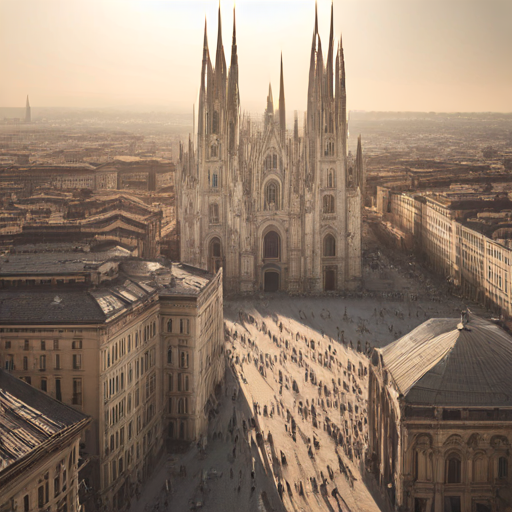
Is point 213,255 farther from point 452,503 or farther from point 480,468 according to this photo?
point 480,468

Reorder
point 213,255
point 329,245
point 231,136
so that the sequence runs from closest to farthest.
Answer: point 231,136
point 329,245
point 213,255

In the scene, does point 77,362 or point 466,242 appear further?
point 466,242

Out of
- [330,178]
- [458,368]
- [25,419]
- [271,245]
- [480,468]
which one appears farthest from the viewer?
[271,245]

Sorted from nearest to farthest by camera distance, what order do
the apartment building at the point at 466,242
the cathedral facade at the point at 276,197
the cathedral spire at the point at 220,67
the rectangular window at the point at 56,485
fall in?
1. the rectangular window at the point at 56,485
2. the apartment building at the point at 466,242
3. the cathedral facade at the point at 276,197
4. the cathedral spire at the point at 220,67

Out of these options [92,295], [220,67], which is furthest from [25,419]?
[220,67]

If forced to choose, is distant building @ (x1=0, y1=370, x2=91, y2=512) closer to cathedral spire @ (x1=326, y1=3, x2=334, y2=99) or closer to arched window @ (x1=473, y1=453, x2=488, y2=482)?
arched window @ (x1=473, y1=453, x2=488, y2=482)

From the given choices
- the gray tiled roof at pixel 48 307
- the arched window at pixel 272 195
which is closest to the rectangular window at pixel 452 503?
the gray tiled roof at pixel 48 307

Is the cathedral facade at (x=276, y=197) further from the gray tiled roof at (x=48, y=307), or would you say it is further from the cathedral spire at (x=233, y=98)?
the gray tiled roof at (x=48, y=307)
